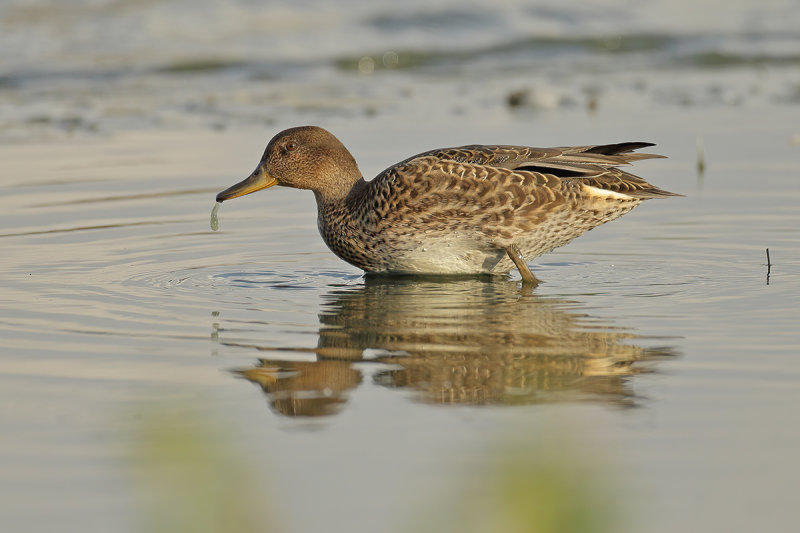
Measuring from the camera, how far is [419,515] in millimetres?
3480

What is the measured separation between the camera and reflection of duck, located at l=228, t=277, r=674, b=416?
4.95 meters

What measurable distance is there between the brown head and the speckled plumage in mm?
346

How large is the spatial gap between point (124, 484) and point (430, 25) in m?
16.1

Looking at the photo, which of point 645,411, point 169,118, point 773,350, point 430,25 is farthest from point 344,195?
point 430,25

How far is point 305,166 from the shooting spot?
829 centimetres

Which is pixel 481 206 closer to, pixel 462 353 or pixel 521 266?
pixel 521 266

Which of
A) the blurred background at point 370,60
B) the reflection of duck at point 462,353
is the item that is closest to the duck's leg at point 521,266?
the reflection of duck at point 462,353

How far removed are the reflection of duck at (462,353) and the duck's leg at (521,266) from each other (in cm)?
33

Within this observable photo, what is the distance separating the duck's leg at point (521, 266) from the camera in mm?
7547

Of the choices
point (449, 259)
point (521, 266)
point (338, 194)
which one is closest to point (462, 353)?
point (521, 266)

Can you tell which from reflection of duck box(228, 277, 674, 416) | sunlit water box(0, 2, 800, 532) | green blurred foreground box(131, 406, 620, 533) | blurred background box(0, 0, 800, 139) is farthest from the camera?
blurred background box(0, 0, 800, 139)

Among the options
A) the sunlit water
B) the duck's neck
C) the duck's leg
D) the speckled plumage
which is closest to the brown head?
the duck's neck

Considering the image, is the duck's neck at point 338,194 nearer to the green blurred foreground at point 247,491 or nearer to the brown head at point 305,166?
the brown head at point 305,166

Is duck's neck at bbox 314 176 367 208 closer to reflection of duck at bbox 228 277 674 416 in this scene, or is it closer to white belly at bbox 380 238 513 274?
white belly at bbox 380 238 513 274
